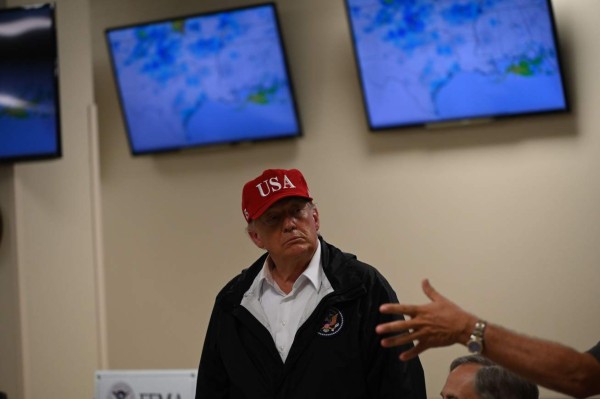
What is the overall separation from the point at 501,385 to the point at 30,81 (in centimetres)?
286

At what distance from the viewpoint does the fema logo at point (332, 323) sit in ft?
8.73

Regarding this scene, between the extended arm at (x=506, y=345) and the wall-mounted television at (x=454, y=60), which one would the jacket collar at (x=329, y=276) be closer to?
the extended arm at (x=506, y=345)

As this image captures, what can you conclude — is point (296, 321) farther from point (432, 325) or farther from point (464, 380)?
point (432, 325)

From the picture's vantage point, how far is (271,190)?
9.29 feet

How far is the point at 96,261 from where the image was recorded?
187 inches

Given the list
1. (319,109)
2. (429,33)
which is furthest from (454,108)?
(319,109)

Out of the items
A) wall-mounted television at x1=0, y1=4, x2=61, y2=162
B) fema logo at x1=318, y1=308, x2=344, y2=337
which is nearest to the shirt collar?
fema logo at x1=318, y1=308, x2=344, y2=337

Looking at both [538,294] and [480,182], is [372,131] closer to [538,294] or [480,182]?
[480,182]

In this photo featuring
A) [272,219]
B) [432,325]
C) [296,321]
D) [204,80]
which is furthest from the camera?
[204,80]

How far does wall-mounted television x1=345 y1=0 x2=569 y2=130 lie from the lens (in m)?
4.51

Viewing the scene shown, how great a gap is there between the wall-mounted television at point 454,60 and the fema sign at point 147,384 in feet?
5.70

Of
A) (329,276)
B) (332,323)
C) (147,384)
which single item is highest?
(329,276)

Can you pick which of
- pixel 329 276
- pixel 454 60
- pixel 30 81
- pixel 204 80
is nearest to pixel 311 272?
pixel 329 276

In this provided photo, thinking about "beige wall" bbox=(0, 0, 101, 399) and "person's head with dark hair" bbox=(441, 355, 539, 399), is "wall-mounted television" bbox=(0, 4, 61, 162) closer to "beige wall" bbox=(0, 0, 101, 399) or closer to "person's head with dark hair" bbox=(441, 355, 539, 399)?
"beige wall" bbox=(0, 0, 101, 399)
